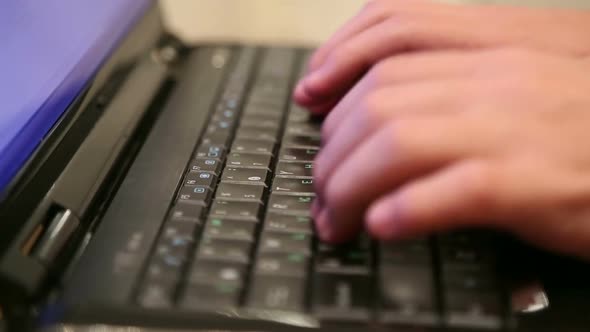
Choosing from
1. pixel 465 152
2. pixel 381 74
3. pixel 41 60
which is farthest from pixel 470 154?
pixel 41 60

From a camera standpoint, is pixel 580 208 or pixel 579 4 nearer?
pixel 580 208

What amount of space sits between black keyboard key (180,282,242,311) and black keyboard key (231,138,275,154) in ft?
0.52

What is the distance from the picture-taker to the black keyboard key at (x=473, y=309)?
33cm

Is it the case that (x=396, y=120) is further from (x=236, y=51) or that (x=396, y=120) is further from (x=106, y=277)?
(x=236, y=51)

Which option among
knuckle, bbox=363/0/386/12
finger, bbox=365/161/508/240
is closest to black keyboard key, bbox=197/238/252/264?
finger, bbox=365/161/508/240

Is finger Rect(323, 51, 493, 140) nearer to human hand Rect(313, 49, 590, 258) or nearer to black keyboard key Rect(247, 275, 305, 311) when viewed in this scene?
human hand Rect(313, 49, 590, 258)

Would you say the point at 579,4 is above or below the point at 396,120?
above

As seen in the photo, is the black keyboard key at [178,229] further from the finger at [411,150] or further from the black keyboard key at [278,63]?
the black keyboard key at [278,63]

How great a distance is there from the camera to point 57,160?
0.44 m

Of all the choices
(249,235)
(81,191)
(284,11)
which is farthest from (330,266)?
(284,11)

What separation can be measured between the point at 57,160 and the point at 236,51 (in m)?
0.27

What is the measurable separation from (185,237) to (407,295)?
154 mm

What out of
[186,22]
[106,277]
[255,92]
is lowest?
[106,277]

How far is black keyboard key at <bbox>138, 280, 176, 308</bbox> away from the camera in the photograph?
1.13ft
